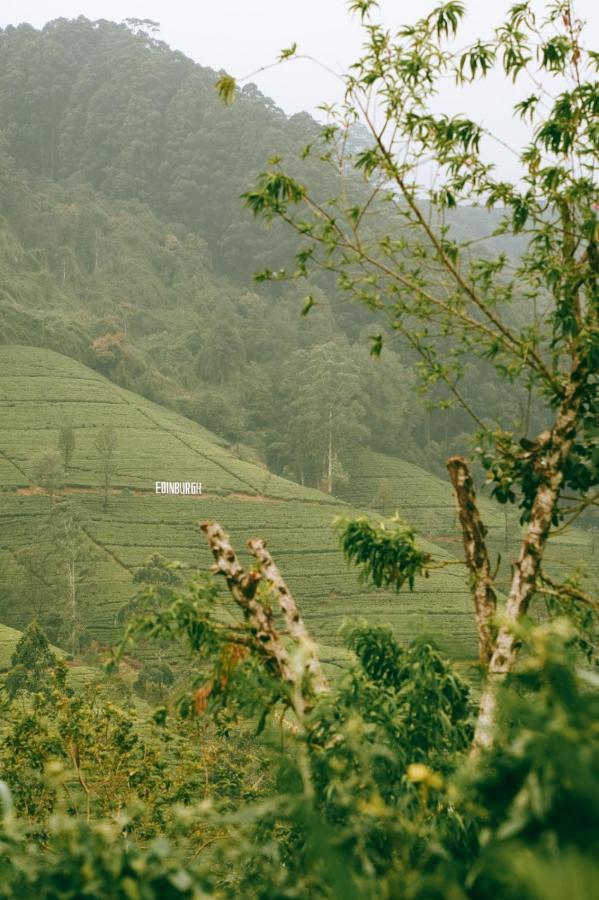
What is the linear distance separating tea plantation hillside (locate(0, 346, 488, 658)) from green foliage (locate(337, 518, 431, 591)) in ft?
96.0

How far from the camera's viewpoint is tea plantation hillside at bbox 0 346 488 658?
117 feet

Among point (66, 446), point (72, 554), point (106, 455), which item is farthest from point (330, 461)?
point (72, 554)

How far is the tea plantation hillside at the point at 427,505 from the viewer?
4734cm

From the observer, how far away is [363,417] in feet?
190

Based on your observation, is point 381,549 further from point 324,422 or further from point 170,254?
point 170,254

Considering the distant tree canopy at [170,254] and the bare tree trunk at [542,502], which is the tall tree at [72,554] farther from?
the bare tree trunk at [542,502]

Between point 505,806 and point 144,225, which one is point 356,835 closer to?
point 505,806

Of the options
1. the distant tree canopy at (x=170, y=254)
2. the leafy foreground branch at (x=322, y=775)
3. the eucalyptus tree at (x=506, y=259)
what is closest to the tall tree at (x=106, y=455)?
the distant tree canopy at (x=170, y=254)

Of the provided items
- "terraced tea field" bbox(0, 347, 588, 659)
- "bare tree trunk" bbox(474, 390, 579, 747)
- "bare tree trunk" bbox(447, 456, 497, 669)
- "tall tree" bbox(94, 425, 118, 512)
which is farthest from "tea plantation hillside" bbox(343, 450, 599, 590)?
"bare tree trunk" bbox(447, 456, 497, 669)

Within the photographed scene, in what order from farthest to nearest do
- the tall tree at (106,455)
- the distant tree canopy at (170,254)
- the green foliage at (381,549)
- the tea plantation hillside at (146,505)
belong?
the distant tree canopy at (170,254) < the tall tree at (106,455) < the tea plantation hillside at (146,505) < the green foliage at (381,549)

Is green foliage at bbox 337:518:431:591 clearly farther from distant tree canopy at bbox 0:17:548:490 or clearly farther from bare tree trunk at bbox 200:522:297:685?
distant tree canopy at bbox 0:17:548:490

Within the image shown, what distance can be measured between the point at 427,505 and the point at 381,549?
48.1 metres

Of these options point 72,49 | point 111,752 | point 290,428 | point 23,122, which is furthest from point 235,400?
point 111,752

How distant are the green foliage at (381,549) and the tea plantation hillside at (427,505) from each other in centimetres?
3999
